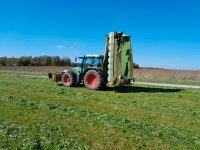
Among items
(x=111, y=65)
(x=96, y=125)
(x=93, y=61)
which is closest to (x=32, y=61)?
(x=93, y=61)

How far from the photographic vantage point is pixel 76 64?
23.8m

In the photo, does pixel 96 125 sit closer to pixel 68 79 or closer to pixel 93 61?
pixel 93 61

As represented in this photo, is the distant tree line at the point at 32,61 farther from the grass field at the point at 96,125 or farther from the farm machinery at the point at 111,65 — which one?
the grass field at the point at 96,125

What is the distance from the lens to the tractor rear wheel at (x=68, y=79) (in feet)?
78.0

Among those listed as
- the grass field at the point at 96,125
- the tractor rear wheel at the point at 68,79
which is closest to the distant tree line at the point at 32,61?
the tractor rear wheel at the point at 68,79

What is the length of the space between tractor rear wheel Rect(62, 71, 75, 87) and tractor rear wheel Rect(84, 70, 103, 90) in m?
1.50

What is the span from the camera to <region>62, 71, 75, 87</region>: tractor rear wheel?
936 inches

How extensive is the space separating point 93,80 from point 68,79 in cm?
262

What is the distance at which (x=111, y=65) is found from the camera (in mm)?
21141

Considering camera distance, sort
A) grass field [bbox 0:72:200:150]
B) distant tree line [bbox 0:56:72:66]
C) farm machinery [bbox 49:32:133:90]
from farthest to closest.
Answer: distant tree line [bbox 0:56:72:66] < farm machinery [bbox 49:32:133:90] < grass field [bbox 0:72:200:150]

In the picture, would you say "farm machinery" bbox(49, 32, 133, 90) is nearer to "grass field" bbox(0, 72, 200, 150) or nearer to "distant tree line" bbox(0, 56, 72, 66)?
"grass field" bbox(0, 72, 200, 150)

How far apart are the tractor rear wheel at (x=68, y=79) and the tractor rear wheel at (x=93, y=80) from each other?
1.50 m

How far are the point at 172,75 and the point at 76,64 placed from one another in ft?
103

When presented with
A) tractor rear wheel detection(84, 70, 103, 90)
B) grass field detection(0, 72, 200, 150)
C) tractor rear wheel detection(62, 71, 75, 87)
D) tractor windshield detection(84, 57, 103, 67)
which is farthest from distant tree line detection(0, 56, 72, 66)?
grass field detection(0, 72, 200, 150)
